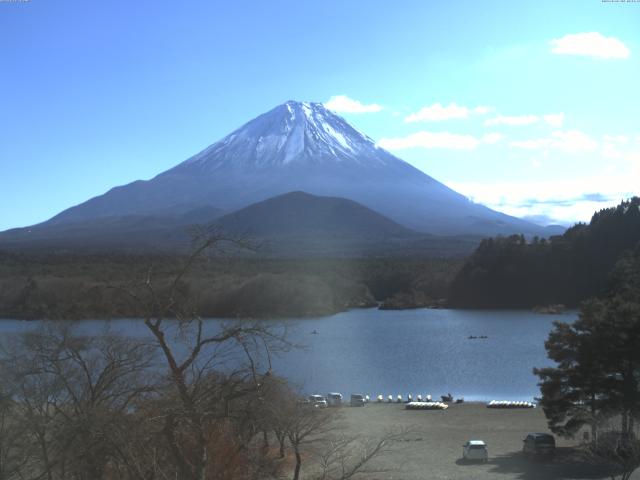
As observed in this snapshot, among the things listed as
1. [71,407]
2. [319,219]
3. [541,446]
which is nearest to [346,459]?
[541,446]

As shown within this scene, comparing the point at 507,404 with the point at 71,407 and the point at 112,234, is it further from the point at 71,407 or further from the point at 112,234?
the point at 112,234

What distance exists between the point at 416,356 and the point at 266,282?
51.6ft

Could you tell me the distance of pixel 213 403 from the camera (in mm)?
4352

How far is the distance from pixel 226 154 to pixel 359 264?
178ft

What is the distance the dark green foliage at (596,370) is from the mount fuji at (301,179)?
83.5m

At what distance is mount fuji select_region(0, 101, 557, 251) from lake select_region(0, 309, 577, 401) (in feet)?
196

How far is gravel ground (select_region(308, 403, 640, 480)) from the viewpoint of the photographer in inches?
410

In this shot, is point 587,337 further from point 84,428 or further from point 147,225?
point 147,225

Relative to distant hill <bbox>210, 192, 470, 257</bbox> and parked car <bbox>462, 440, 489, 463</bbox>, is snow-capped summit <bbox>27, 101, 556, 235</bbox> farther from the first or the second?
parked car <bbox>462, 440, 489, 463</bbox>

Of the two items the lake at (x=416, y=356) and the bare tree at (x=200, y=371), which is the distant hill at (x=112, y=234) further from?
the bare tree at (x=200, y=371)

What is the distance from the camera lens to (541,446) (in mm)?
11492

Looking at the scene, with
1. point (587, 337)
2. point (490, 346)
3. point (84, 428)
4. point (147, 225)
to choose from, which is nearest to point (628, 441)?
point (587, 337)

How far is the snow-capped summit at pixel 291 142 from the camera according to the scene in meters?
108

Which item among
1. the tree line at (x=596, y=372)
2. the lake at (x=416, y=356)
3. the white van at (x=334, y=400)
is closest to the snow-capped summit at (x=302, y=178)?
the lake at (x=416, y=356)
